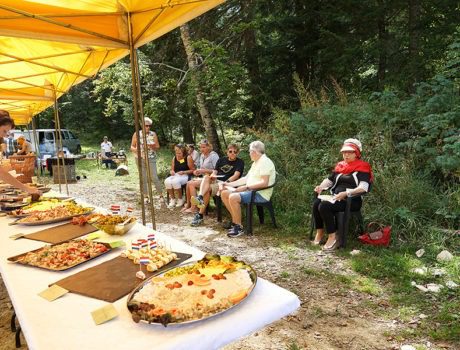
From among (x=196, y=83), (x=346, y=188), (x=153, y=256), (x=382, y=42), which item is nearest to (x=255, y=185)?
(x=346, y=188)

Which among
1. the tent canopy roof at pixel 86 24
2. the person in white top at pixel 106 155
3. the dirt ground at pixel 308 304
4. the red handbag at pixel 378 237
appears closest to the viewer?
the dirt ground at pixel 308 304

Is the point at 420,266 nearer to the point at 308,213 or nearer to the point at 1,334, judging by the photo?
the point at 308,213

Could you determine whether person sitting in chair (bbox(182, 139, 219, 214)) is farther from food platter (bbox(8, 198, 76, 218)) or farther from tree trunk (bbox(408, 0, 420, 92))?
tree trunk (bbox(408, 0, 420, 92))

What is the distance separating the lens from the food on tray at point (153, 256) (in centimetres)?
180

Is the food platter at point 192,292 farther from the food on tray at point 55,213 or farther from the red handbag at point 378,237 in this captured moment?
the red handbag at point 378,237

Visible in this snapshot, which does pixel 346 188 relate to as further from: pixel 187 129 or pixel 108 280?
pixel 187 129

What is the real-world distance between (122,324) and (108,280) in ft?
1.32

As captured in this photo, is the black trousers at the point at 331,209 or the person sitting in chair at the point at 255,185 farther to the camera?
the person sitting in chair at the point at 255,185

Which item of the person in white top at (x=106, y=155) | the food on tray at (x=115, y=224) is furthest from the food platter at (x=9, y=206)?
the person in white top at (x=106, y=155)

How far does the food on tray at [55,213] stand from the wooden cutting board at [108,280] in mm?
1240

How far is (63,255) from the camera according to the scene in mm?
2027

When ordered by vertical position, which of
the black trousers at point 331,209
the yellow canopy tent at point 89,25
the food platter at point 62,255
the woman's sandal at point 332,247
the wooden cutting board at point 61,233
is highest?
the yellow canopy tent at point 89,25

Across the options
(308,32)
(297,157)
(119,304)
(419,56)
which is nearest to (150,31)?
(119,304)

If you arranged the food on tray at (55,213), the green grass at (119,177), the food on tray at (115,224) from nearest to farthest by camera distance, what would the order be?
the food on tray at (115,224) < the food on tray at (55,213) < the green grass at (119,177)
